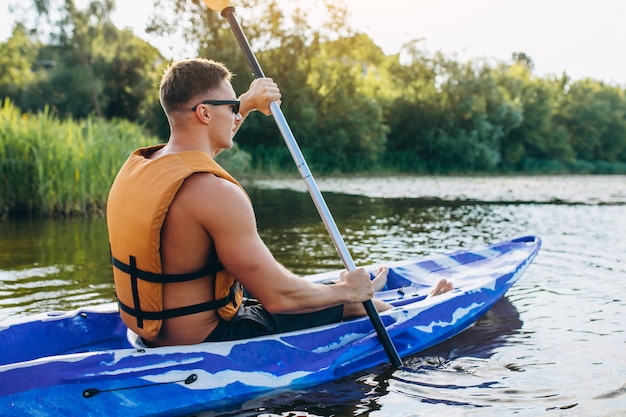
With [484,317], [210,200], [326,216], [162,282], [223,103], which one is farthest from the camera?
[484,317]

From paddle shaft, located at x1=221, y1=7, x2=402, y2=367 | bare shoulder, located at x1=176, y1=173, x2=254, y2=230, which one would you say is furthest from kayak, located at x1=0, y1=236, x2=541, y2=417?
bare shoulder, located at x1=176, y1=173, x2=254, y2=230

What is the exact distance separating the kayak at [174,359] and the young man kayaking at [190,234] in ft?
0.52

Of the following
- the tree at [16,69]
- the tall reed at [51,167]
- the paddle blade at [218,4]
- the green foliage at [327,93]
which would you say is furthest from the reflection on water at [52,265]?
the tree at [16,69]

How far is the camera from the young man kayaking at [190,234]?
2.76m

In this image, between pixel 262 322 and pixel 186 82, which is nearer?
pixel 186 82

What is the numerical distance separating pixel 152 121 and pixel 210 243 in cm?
2499

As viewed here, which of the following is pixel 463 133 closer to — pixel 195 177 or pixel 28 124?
pixel 28 124

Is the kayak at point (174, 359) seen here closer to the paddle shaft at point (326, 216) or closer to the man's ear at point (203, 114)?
the paddle shaft at point (326, 216)

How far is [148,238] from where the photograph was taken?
2773 mm

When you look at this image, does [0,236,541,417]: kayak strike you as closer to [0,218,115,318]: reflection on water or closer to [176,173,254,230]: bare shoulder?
[176,173,254,230]: bare shoulder

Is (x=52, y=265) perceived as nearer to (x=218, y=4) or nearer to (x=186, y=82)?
(x=218, y=4)

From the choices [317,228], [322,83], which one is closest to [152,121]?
[322,83]

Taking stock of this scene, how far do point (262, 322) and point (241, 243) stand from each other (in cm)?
66

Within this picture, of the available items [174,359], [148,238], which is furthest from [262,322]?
[148,238]
